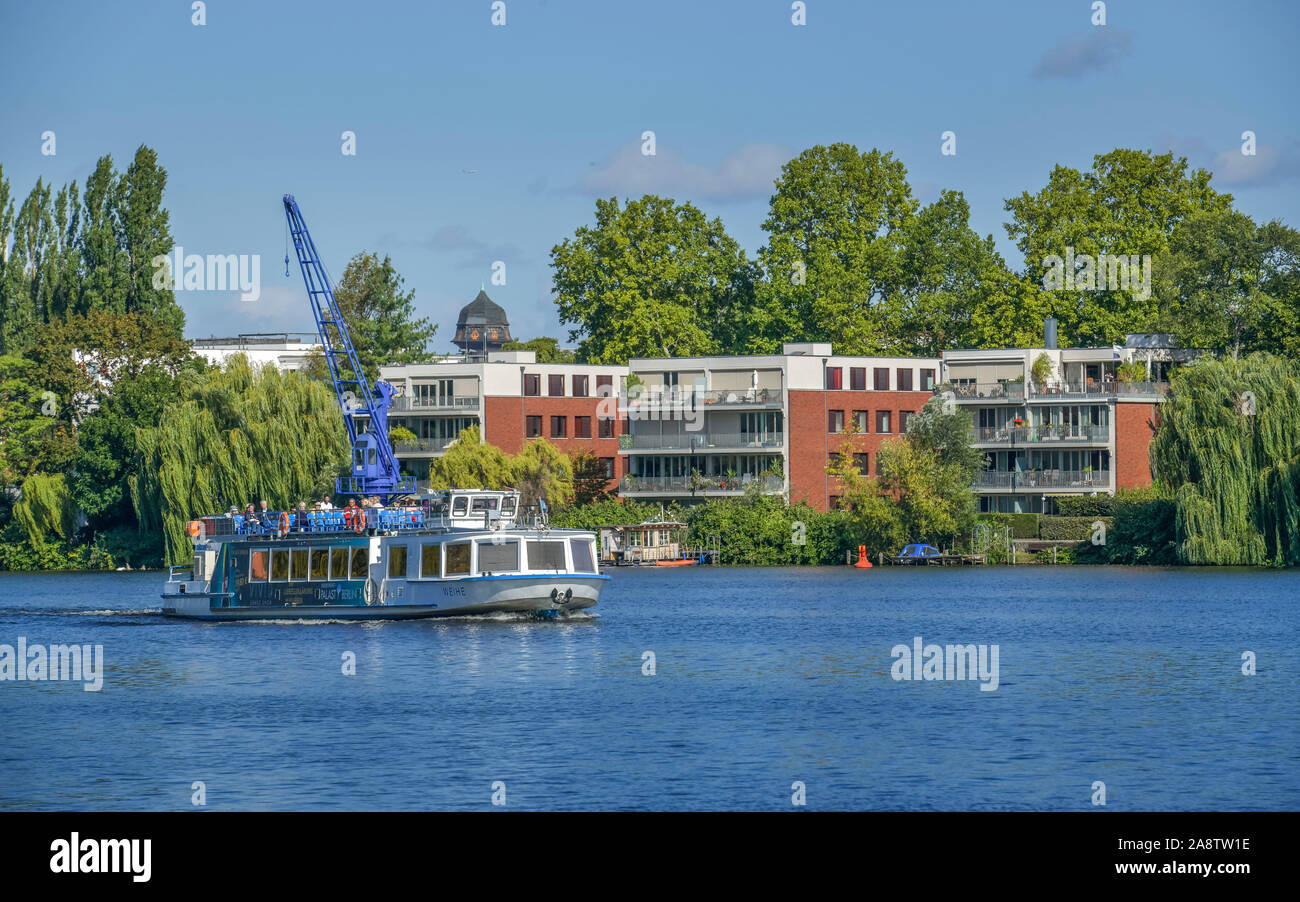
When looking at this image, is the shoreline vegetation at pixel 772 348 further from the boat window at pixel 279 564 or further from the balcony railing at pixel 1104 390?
the boat window at pixel 279 564

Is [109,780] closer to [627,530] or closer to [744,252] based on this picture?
[627,530]

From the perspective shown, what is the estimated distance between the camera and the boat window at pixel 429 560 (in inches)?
2904

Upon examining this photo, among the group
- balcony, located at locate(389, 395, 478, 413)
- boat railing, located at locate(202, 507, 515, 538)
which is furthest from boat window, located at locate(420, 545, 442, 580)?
balcony, located at locate(389, 395, 478, 413)

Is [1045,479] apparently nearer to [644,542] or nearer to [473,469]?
→ [644,542]

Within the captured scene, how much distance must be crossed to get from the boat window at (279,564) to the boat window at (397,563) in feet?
15.5

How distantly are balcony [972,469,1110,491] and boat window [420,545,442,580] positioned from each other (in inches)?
2381

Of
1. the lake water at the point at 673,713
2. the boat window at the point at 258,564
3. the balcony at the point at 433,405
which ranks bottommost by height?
the lake water at the point at 673,713

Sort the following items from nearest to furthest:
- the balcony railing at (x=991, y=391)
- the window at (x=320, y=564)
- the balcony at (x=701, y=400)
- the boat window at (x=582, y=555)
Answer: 1. the boat window at (x=582, y=555)
2. the window at (x=320, y=564)
3. the balcony railing at (x=991, y=391)
4. the balcony at (x=701, y=400)

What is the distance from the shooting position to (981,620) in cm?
7656

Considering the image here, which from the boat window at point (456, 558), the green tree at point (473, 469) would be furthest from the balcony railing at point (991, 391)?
the boat window at point (456, 558)

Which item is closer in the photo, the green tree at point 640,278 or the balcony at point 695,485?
the balcony at point 695,485

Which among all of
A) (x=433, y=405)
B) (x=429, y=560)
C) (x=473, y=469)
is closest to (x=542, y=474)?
(x=473, y=469)

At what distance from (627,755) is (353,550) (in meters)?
35.9
